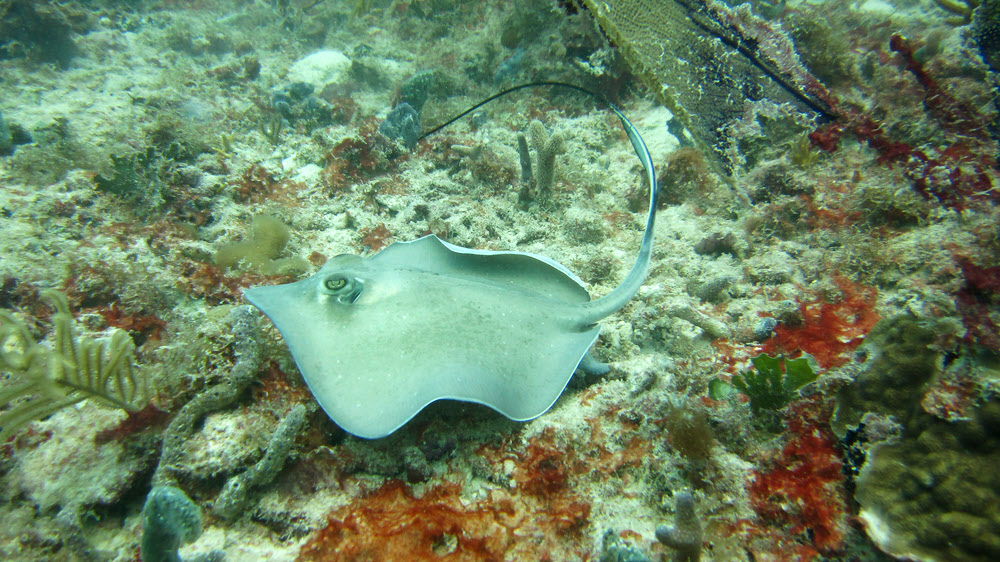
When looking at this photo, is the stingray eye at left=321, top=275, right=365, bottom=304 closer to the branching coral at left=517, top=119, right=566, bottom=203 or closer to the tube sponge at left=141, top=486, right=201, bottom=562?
the tube sponge at left=141, top=486, right=201, bottom=562

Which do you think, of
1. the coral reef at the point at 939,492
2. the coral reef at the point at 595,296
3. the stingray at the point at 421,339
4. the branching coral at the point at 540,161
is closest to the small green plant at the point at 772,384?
the coral reef at the point at 595,296

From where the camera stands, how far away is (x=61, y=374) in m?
2.19

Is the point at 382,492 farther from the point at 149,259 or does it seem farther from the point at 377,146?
the point at 377,146

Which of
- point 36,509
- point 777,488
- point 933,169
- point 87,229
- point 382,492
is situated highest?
point 933,169

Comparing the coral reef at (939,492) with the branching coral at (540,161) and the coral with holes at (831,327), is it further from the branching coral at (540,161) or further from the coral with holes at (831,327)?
the branching coral at (540,161)

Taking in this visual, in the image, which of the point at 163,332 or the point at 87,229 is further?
the point at 87,229

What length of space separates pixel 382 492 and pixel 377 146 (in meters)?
4.23

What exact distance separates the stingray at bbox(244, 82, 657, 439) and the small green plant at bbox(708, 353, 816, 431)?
891mm

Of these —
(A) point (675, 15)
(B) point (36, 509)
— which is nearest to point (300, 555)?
(B) point (36, 509)

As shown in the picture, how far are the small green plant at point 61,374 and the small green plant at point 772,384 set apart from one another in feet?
12.4

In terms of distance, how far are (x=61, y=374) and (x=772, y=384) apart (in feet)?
13.9

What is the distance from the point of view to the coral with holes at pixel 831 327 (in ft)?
7.79

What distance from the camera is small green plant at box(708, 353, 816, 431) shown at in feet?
6.90

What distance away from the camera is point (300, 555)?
1924 mm
